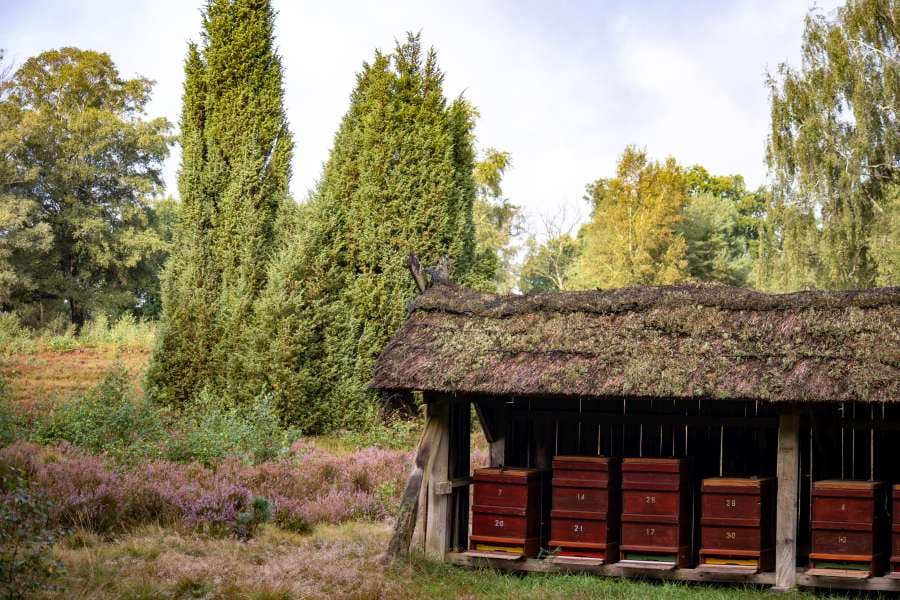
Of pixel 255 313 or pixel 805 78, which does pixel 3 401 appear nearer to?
pixel 255 313

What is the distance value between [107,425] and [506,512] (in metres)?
8.00

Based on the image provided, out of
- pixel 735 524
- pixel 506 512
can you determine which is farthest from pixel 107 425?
pixel 735 524

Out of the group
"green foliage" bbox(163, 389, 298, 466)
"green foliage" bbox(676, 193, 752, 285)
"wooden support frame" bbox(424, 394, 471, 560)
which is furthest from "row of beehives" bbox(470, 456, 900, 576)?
"green foliage" bbox(676, 193, 752, 285)

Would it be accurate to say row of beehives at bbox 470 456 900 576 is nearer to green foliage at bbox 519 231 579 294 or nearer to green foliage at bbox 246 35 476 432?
green foliage at bbox 246 35 476 432

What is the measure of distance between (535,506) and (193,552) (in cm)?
396

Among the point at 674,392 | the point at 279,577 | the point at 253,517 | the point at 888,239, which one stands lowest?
the point at 279,577

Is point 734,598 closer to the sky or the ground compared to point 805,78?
closer to the ground

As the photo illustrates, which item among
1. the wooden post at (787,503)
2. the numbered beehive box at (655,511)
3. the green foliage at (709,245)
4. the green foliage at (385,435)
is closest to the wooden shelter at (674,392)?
the wooden post at (787,503)

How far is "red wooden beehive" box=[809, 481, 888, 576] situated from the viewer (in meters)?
9.92

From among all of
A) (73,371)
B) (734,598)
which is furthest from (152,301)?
(734,598)

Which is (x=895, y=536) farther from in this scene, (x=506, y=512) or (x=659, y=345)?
(x=506, y=512)

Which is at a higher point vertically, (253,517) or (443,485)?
(443,485)

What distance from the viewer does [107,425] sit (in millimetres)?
16156

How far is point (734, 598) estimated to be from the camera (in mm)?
9852
